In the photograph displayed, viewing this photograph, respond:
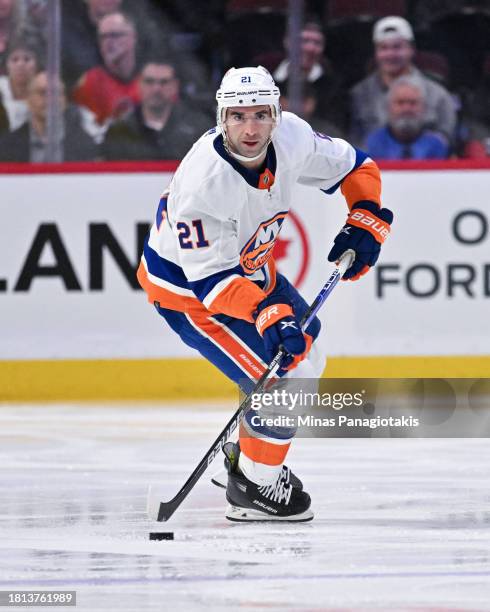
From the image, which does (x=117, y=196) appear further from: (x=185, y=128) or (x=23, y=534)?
(x=23, y=534)

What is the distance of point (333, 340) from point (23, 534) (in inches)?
103

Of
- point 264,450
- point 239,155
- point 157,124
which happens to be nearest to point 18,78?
point 157,124

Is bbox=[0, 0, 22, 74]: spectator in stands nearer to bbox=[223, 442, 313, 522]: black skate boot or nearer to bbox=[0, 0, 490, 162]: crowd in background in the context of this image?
bbox=[0, 0, 490, 162]: crowd in background

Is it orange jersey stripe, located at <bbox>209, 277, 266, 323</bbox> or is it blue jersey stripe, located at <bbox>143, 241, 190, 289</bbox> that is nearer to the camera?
orange jersey stripe, located at <bbox>209, 277, 266, 323</bbox>

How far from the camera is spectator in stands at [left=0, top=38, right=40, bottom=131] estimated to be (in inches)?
235

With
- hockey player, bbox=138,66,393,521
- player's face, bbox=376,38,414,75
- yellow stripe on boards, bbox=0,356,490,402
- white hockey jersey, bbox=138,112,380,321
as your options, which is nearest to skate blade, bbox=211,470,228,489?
hockey player, bbox=138,66,393,521

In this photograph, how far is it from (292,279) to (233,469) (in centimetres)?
219

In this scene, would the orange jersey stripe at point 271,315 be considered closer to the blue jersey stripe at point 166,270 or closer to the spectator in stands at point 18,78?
the blue jersey stripe at point 166,270

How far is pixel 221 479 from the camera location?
12.9ft

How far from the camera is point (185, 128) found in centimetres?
605

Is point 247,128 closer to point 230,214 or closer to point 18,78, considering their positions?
point 230,214

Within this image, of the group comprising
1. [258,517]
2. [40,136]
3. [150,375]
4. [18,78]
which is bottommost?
[150,375]

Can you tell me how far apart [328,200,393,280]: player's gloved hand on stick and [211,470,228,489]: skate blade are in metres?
0.63

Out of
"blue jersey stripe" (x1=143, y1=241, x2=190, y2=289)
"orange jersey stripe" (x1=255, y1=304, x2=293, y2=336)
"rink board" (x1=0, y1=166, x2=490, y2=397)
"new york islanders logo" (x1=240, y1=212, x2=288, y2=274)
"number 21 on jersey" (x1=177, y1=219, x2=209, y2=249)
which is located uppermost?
"number 21 on jersey" (x1=177, y1=219, x2=209, y2=249)
